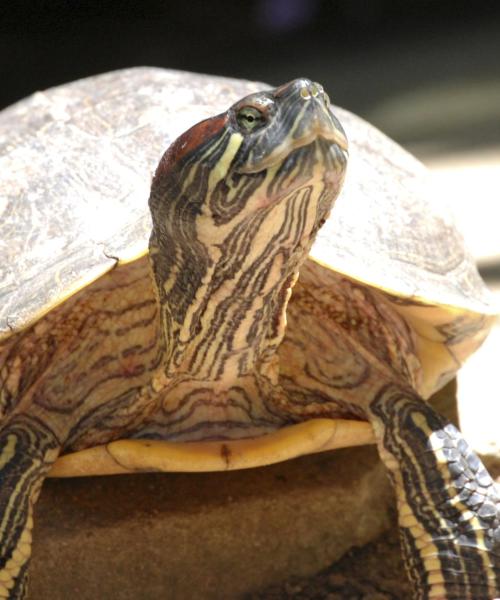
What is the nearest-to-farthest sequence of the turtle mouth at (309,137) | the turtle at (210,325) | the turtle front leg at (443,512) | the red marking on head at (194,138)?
the turtle mouth at (309,137)
the red marking on head at (194,138)
the turtle at (210,325)
the turtle front leg at (443,512)

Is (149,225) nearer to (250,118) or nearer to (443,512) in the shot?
(250,118)

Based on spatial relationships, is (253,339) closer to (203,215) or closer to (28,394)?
(203,215)

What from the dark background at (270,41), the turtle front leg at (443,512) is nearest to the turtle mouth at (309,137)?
the turtle front leg at (443,512)

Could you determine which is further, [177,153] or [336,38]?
[336,38]

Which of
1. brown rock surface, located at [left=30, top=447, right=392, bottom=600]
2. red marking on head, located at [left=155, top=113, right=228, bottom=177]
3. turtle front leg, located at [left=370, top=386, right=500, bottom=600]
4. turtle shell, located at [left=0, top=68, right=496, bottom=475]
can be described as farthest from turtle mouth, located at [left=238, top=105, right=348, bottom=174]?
brown rock surface, located at [left=30, top=447, right=392, bottom=600]

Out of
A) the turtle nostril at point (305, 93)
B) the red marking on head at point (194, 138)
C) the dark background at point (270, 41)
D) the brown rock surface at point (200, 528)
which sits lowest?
the dark background at point (270, 41)

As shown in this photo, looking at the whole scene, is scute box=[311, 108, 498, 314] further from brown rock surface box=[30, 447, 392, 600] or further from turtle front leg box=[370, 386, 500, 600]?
brown rock surface box=[30, 447, 392, 600]

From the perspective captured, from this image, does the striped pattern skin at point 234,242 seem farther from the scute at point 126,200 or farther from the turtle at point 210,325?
the scute at point 126,200

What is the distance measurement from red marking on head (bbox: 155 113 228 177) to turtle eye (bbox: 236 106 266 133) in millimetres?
39

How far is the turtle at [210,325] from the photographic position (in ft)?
7.51

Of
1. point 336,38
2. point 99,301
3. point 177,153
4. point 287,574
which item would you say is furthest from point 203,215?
point 336,38

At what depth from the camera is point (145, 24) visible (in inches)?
Result: 502

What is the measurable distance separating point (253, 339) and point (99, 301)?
446 mm

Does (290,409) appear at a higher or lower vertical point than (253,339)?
lower
